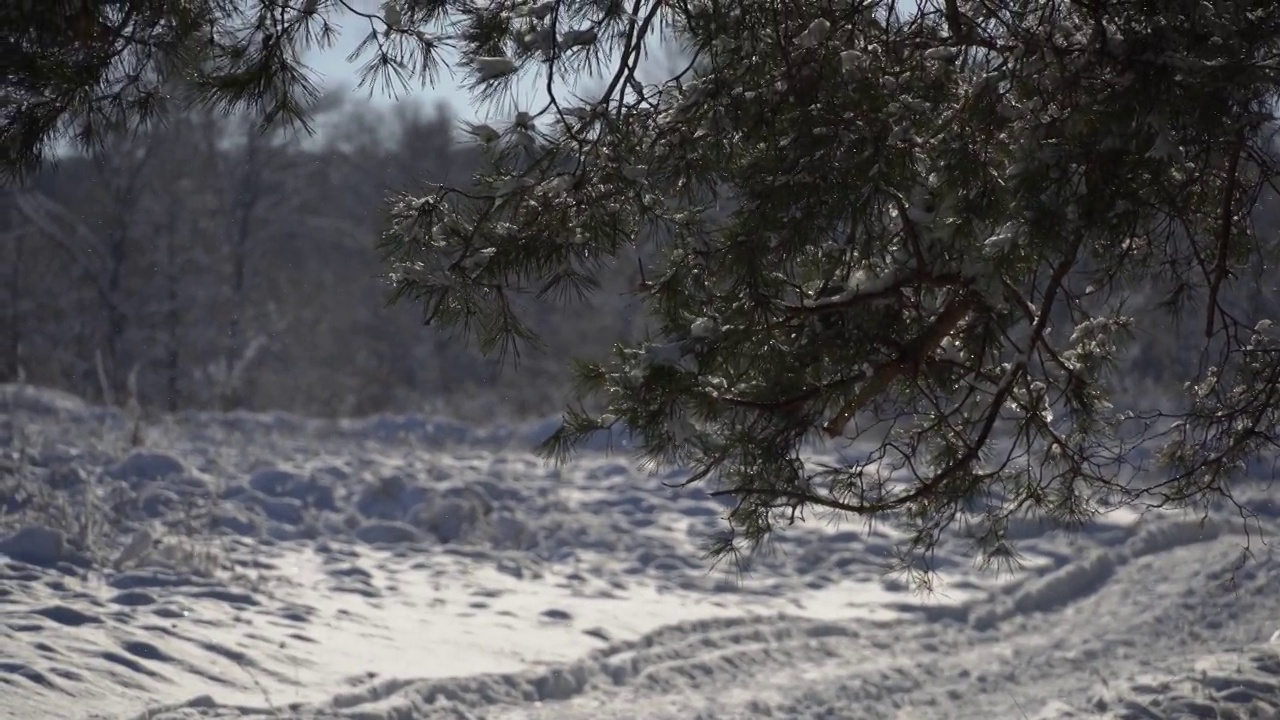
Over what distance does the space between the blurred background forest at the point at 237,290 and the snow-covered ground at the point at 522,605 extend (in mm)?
9387

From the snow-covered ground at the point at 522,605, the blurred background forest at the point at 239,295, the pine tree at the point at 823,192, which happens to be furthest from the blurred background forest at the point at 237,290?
the pine tree at the point at 823,192

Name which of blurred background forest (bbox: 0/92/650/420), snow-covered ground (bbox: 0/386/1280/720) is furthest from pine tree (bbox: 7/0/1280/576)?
blurred background forest (bbox: 0/92/650/420)

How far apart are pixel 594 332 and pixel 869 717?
23.7 meters

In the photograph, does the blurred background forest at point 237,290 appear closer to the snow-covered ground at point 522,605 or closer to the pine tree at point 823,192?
the snow-covered ground at point 522,605

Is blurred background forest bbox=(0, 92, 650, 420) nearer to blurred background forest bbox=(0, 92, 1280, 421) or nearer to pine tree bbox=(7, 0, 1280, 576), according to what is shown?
blurred background forest bbox=(0, 92, 1280, 421)

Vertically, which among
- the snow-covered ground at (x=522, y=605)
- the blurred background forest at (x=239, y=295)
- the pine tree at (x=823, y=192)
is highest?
the blurred background forest at (x=239, y=295)

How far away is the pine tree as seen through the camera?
341cm

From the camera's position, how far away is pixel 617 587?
9188 millimetres

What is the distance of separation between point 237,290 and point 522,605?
1927 centimetres

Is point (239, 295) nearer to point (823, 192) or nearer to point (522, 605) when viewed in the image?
point (522, 605)

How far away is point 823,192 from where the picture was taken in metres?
3.62

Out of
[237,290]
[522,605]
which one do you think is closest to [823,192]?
[522,605]

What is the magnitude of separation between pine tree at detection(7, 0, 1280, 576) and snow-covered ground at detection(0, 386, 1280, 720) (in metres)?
1.54

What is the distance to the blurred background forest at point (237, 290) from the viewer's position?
920 inches
